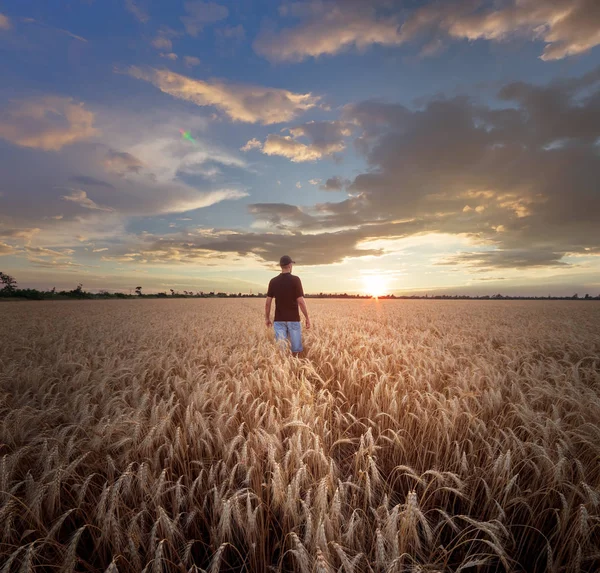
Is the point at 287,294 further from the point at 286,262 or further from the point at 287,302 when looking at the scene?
the point at 286,262

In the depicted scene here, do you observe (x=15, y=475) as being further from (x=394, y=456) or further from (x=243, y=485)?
(x=394, y=456)

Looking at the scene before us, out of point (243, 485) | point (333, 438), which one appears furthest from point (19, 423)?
point (333, 438)

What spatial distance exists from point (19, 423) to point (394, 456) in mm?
3668

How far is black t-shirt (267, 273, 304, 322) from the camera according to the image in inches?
277

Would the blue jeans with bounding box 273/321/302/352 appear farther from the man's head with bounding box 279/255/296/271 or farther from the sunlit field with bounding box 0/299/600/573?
the sunlit field with bounding box 0/299/600/573

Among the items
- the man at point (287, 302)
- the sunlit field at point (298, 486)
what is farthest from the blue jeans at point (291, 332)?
the sunlit field at point (298, 486)

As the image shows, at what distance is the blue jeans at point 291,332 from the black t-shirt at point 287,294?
11 centimetres

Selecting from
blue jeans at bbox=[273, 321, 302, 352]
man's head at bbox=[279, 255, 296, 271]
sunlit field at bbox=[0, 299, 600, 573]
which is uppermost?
man's head at bbox=[279, 255, 296, 271]

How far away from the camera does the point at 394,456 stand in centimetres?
266

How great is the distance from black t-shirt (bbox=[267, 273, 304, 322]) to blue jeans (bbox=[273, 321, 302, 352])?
11 centimetres

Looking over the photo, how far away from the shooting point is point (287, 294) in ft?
23.1

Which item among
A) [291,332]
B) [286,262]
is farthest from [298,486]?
[286,262]

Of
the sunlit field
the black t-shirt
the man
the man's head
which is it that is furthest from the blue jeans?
the sunlit field

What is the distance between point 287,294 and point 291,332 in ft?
2.98
